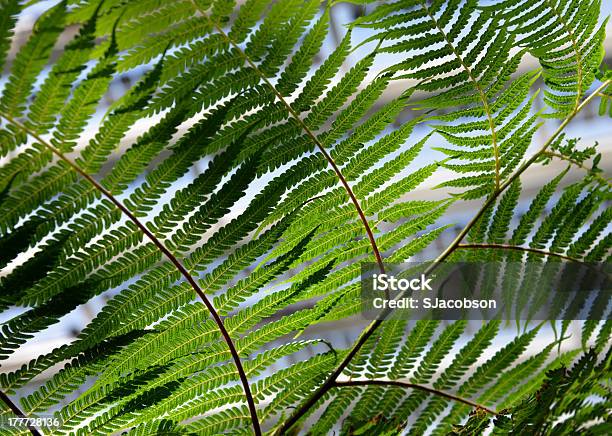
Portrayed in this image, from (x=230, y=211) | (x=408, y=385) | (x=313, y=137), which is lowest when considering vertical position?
(x=408, y=385)

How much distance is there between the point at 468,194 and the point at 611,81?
0.24 meters

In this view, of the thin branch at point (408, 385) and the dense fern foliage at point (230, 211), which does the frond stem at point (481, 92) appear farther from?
the thin branch at point (408, 385)

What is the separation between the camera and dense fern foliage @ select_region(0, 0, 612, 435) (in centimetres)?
56

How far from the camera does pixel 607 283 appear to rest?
837 millimetres

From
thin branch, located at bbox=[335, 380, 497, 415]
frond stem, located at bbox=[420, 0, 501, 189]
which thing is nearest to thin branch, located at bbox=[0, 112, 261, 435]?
thin branch, located at bbox=[335, 380, 497, 415]

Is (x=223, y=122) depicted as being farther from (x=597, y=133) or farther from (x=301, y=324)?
(x=597, y=133)

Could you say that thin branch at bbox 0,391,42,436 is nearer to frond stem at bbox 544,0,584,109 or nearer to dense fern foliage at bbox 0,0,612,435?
dense fern foliage at bbox 0,0,612,435

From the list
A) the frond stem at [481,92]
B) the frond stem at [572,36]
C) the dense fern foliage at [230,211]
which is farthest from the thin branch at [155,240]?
the frond stem at [572,36]

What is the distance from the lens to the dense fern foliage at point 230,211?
1.85 ft

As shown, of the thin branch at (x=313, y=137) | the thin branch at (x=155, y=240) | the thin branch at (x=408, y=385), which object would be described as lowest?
the thin branch at (x=408, y=385)

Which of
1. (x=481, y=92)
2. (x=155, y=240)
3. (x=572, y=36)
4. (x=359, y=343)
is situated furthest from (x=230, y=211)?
(x=572, y=36)

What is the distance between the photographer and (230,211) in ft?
1.98

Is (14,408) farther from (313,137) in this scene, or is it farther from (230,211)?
(313,137)

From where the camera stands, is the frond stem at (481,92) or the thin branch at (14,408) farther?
the frond stem at (481,92)
